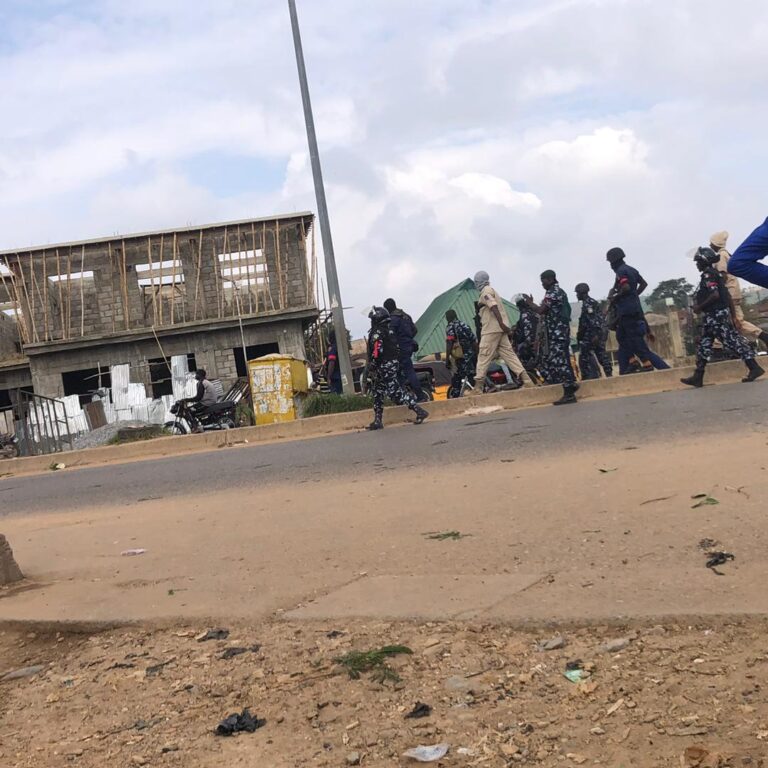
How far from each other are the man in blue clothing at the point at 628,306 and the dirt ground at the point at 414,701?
845cm

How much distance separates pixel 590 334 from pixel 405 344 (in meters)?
3.06

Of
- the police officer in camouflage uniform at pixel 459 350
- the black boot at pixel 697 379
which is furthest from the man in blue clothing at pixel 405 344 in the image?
the black boot at pixel 697 379

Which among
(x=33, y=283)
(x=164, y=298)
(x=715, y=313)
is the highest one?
(x=33, y=283)

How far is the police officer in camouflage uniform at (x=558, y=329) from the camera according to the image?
11195mm

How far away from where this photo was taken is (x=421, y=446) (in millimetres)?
8672

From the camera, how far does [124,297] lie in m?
27.3

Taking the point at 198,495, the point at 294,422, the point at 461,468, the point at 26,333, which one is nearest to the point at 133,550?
→ the point at 198,495

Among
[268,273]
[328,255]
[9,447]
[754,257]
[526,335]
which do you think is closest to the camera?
[754,257]

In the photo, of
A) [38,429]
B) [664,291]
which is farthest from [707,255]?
[664,291]

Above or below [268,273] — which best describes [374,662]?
below

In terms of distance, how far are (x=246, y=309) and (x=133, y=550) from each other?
22.8 metres

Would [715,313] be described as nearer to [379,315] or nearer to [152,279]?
[379,315]

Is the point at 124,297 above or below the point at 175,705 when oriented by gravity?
above

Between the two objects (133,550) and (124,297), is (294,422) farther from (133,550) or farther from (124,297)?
(124,297)
